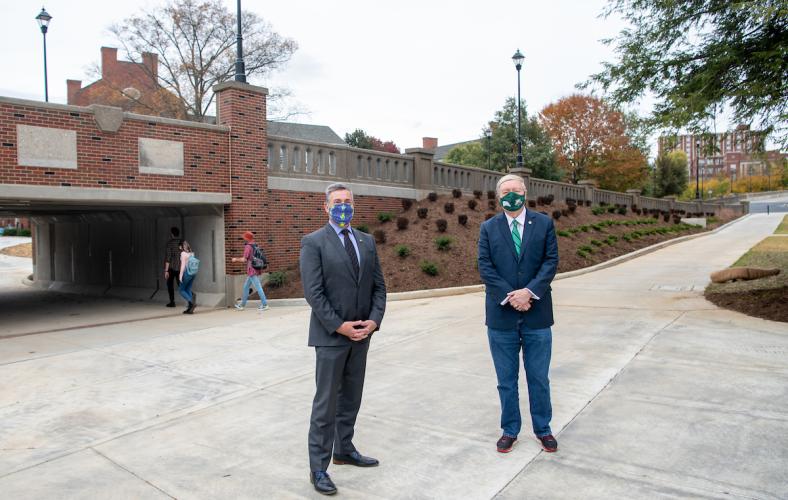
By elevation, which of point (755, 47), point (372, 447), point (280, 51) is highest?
point (280, 51)

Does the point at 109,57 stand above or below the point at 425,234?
above

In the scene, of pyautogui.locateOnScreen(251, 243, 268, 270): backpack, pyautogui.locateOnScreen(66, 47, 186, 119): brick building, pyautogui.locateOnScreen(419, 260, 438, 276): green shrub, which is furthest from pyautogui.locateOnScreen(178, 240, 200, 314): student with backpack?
pyautogui.locateOnScreen(66, 47, 186, 119): brick building

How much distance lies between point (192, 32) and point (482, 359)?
1239 inches

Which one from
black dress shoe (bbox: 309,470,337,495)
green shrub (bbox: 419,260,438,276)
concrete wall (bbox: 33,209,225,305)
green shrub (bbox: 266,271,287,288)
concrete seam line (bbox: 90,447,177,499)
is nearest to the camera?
black dress shoe (bbox: 309,470,337,495)

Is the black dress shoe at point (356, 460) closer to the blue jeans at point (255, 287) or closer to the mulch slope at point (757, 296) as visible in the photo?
the mulch slope at point (757, 296)

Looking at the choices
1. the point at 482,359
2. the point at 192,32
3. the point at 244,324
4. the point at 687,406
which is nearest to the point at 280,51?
the point at 192,32

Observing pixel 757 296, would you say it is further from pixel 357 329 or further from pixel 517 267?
pixel 357 329

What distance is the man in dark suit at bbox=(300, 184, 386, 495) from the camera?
351 cm

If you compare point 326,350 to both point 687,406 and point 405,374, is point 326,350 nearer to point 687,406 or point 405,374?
point 405,374

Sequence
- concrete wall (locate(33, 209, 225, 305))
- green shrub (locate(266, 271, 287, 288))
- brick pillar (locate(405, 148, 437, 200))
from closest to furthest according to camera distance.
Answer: concrete wall (locate(33, 209, 225, 305)) < green shrub (locate(266, 271, 287, 288)) < brick pillar (locate(405, 148, 437, 200))

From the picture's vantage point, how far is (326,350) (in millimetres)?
3568

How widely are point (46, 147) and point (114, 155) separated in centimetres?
116

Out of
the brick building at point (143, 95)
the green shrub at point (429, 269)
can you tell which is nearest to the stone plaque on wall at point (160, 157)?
the green shrub at point (429, 269)

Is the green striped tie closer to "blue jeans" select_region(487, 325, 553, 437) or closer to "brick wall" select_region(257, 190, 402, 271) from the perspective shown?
"blue jeans" select_region(487, 325, 553, 437)
